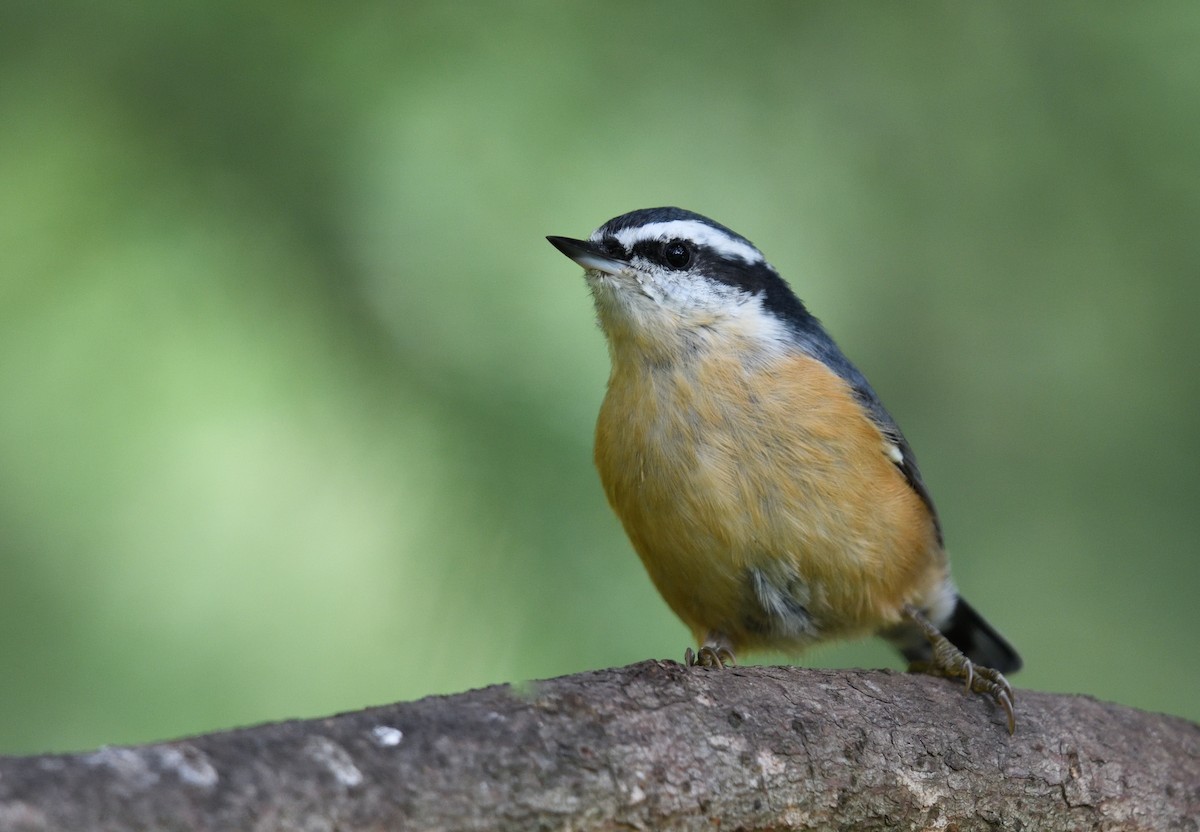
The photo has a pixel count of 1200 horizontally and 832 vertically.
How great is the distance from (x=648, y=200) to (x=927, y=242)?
37.5 inches

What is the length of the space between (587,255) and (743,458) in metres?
0.70

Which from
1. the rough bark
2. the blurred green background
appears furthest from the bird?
the rough bark

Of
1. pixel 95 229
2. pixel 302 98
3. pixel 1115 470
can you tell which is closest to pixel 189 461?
pixel 95 229

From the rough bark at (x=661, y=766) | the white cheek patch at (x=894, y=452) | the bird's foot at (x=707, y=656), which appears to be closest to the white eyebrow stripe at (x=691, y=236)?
the white cheek patch at (x=894, y=452)

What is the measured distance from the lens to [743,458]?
10.1 ft

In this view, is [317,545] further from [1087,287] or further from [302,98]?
[1087,287]

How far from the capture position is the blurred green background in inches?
110

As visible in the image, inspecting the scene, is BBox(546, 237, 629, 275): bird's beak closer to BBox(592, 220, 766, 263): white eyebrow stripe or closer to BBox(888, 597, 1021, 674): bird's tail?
BBox(592, 220, 766, 263): white eyebrow stripe

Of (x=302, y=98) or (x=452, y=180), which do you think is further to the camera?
(x=452, y=180)

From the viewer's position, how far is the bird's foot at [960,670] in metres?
2.97

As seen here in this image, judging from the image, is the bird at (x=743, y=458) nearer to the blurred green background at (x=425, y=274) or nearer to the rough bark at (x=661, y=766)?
the blurred green background at (x=425, y=274)

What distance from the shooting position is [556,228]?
321 centimetres

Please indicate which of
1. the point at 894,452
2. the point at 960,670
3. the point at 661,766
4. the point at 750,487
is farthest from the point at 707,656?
the point at 661,766

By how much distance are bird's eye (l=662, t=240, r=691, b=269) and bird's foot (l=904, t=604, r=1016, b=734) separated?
126 centimetres
